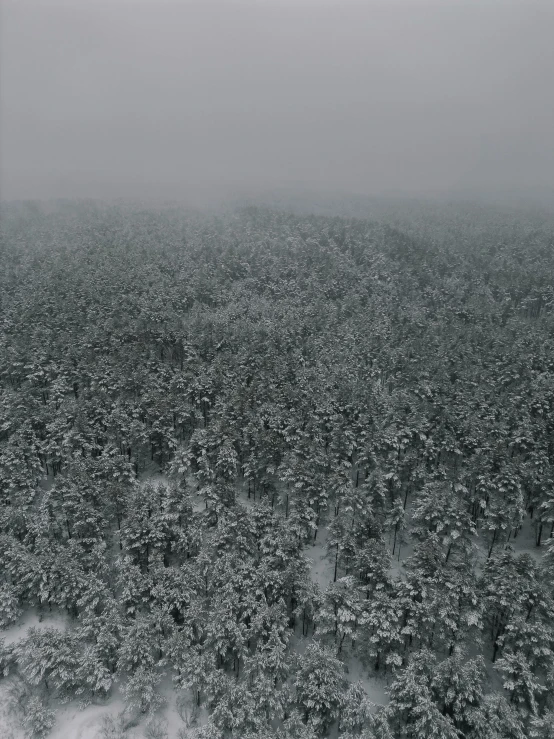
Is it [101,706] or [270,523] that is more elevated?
[270,523]

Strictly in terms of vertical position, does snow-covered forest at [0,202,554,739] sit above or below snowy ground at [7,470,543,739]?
above

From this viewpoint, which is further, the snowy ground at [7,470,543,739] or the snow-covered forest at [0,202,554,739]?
the snowy ground at [7,470,543,739]

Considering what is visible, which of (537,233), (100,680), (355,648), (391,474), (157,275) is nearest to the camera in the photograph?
(100,680)

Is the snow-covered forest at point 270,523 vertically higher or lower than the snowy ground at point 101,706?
higher

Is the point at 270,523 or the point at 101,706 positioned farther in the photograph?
the point at 270,523

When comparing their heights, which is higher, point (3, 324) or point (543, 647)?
point (3, 324)

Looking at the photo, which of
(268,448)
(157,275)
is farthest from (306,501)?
(157,275)

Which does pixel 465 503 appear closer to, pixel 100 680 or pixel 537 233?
pixel 100 680

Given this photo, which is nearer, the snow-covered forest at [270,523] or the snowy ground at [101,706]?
the snow-covered forest at [270,523]
